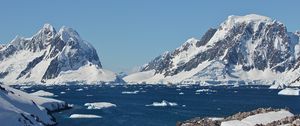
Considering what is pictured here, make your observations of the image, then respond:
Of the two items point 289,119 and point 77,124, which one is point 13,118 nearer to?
point 77,124

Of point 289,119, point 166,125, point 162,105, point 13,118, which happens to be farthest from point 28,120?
point 162,105

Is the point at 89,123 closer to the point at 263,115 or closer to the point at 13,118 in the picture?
the point at 13,118

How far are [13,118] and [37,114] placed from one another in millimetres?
16027

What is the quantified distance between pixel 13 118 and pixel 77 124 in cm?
2479

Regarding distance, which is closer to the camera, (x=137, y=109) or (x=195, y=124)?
(x=195, y=124)

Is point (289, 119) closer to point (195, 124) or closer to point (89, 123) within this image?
point (195, 124)

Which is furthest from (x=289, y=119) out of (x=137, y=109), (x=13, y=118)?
(x=137, y=109)

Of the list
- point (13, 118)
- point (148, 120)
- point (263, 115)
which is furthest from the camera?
point (148, 120)

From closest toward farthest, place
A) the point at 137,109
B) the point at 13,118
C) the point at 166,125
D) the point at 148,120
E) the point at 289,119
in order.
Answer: the point at 289,119
the point at 13,118
the point at 166,125
the point at 148,120
the point at 137,109

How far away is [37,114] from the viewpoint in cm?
10725

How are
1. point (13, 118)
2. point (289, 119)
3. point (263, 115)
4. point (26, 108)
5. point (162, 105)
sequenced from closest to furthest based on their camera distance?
point (289, 119) → point (263, 115) → point (13, 118) → point (26, 108) → point (162, 105)

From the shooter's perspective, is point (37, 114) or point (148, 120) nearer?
point (37, 114)

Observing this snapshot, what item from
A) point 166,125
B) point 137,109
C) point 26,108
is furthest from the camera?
point 137,109

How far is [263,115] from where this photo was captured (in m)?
82.1
